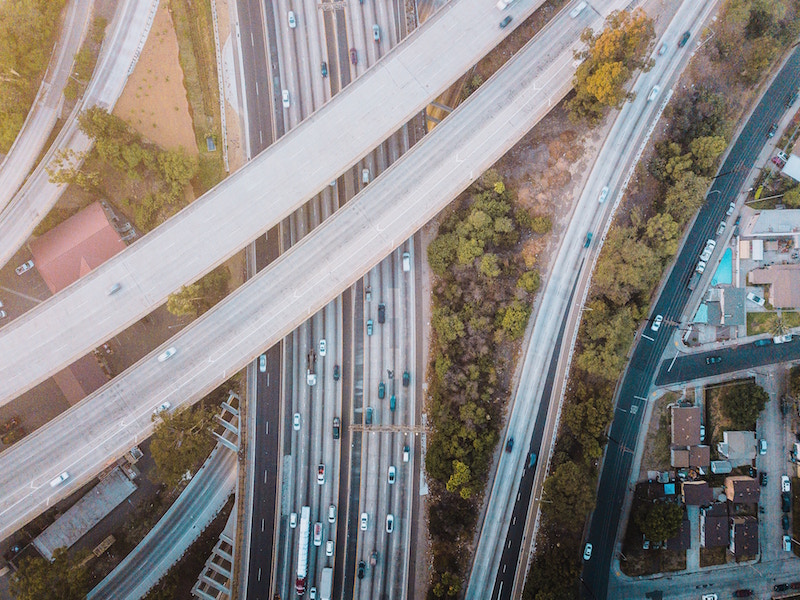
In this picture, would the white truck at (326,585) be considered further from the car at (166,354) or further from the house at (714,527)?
the house at (714,527)

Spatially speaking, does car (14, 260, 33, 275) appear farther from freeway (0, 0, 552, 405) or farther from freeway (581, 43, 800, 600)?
freeway (581, 43, 800, 600)

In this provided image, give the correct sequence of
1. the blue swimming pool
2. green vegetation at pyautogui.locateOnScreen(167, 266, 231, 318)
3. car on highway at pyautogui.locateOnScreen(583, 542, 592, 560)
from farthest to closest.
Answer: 1. the blue swimming pool
2. car on highway at pyautogui.locateOnScreen(583, 542, 592, 560)
3. green vegetation at pyautogui.locateOnScreen(167, 266, 231, 318)

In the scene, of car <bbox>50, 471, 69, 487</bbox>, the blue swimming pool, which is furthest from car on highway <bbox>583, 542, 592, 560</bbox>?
car <bbox>50, 471, 69, 487</bbox>

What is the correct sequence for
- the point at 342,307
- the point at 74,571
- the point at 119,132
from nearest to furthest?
the point at 74,571 < the point at 119,132 < the point at 342,307

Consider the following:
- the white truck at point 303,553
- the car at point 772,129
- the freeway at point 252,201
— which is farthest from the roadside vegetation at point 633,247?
the white truck at point 303,553

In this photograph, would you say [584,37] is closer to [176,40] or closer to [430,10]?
[430,10]

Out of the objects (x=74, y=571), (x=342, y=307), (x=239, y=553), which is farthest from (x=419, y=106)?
(x=74, y=571)

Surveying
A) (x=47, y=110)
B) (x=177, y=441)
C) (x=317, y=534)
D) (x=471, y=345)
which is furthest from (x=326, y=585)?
(x=47, y=110)

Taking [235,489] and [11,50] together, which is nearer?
[11,50]
